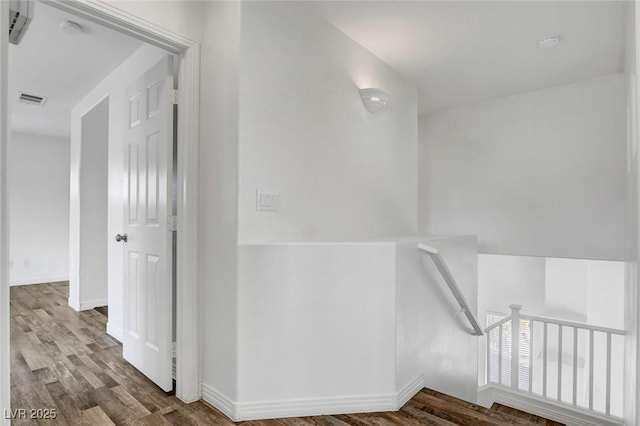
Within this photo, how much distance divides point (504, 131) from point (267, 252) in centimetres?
338

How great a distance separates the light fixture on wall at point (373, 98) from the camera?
279 cm

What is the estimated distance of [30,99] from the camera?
13.5 ft

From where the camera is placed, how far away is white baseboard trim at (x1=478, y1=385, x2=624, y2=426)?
287 cm

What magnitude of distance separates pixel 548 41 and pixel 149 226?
3.27m

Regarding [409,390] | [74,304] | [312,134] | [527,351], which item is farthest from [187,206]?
[527,351]

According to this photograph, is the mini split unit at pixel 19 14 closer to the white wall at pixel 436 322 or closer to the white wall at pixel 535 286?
the white wall at pixel 436 322

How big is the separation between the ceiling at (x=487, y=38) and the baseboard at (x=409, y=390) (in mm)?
2389

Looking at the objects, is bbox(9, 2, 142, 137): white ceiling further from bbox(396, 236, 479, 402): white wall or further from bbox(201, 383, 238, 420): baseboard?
bbox(396, 236, 479, 402): white wall

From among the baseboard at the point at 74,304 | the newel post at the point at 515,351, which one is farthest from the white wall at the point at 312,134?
the baseboard at the point at 74,304

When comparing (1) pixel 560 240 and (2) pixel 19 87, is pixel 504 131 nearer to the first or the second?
(1) pixel 560 240

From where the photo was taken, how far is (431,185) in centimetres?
464

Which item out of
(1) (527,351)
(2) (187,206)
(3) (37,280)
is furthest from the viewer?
(1) (527,351)

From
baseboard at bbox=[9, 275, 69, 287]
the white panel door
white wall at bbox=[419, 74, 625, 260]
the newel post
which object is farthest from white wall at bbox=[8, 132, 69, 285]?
the newel post

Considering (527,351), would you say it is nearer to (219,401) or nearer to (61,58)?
(219,401)
